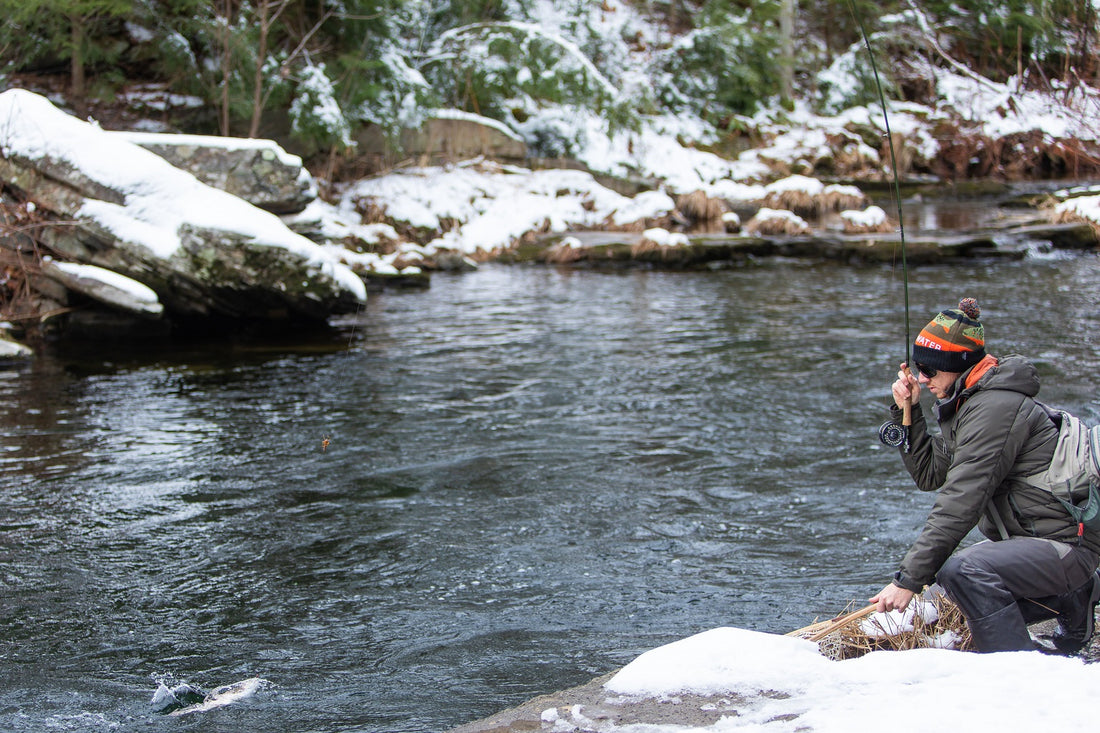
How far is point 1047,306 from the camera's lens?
1194 cm

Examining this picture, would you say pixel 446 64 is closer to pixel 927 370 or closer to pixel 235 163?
pixel 235 163

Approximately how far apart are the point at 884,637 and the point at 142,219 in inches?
393

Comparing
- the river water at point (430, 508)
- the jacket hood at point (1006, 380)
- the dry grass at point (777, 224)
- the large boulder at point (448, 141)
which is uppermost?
the large boulder at point (448, 141)

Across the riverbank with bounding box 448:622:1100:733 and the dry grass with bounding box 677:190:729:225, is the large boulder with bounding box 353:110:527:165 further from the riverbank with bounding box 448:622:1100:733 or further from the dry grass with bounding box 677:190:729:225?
the riverbank with bounding box 448:622:1100:733

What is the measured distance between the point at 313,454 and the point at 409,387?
2.20 m

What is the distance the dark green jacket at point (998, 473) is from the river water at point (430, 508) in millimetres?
1367

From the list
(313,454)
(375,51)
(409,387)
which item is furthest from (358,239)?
(313,454)

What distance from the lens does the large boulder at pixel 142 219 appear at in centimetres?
1090

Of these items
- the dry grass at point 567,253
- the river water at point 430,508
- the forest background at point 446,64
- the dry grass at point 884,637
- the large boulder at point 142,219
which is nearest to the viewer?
the dry grass at point 884,637

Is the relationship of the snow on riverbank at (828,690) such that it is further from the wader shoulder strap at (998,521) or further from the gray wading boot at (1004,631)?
the wader shoulder strap at (998,521)

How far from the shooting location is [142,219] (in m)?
11.1

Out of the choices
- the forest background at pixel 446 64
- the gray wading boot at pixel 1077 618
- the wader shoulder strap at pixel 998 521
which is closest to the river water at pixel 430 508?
the gray wading boot at pixel 1077 618

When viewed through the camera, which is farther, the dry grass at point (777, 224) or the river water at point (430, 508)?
the dry grass at point (777, 224)

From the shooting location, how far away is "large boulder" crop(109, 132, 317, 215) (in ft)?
41.1
